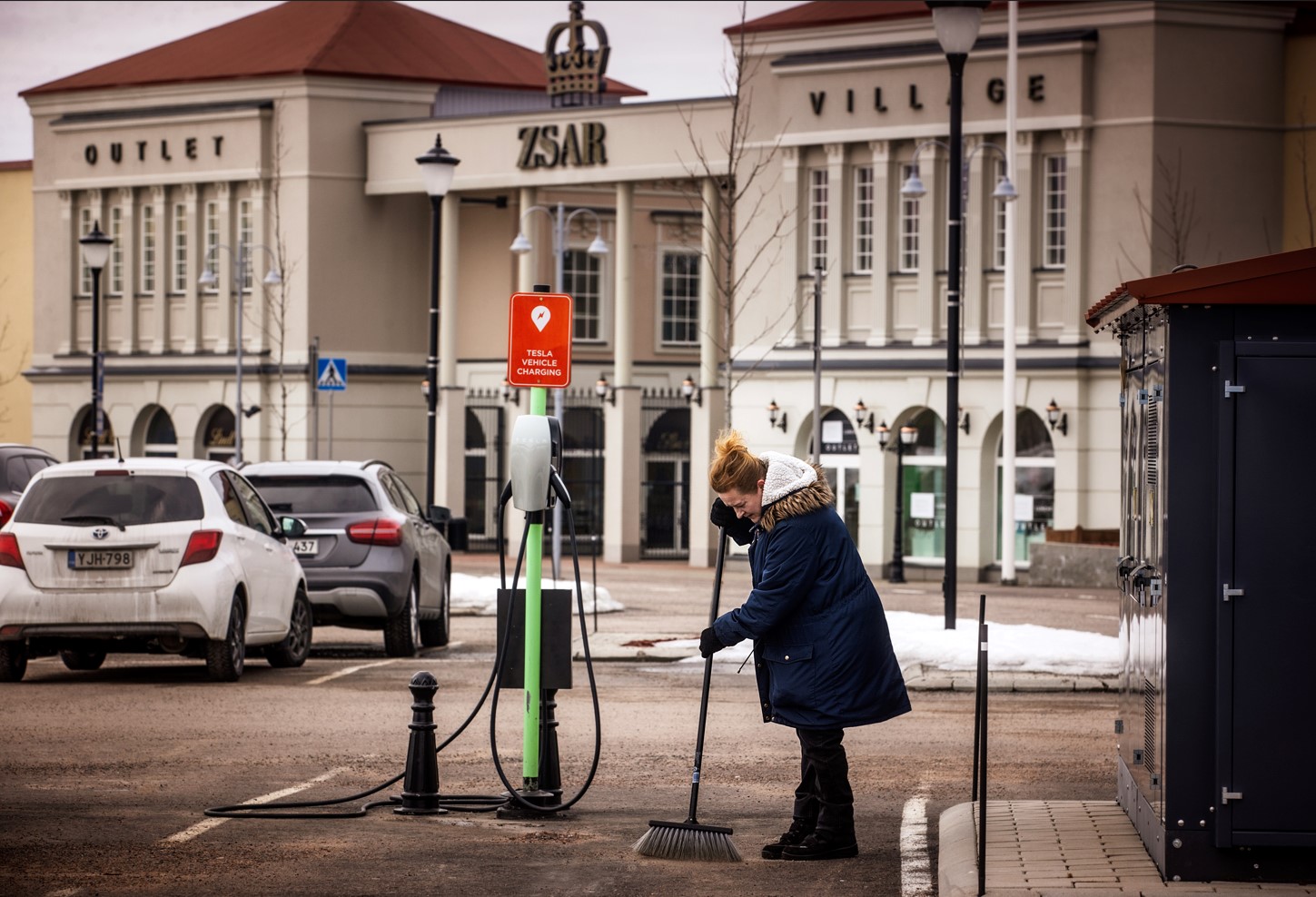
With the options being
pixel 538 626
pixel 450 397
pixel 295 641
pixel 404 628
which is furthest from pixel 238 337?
pixel 538 626

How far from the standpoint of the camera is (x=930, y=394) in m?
41.7

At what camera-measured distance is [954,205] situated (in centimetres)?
1898

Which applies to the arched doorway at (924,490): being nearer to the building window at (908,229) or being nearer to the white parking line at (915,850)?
the building window at (908,229)

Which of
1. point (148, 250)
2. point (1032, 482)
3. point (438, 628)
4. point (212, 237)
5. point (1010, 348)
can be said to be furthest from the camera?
point (148, 250)

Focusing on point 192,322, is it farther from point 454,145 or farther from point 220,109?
point 454,145

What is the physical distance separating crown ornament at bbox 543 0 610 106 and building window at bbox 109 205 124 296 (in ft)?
43.5

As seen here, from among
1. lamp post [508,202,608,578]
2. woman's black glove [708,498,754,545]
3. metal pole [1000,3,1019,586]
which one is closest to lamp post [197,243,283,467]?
lamp post [508,202,608,578]

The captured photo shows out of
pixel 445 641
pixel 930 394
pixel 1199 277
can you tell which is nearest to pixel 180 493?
pixel 445 641

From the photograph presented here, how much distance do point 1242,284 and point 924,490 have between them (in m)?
34.6

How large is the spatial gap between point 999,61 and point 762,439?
8.98 m

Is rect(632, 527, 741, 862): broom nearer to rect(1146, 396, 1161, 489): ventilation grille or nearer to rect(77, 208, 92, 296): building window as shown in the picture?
rect(1146, 396, 1161, 489): ventilation grille

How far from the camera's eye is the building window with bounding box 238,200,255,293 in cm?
5228

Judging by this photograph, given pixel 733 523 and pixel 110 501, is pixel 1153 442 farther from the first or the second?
pixel 110 501

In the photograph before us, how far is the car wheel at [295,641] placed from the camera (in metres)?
17.6
